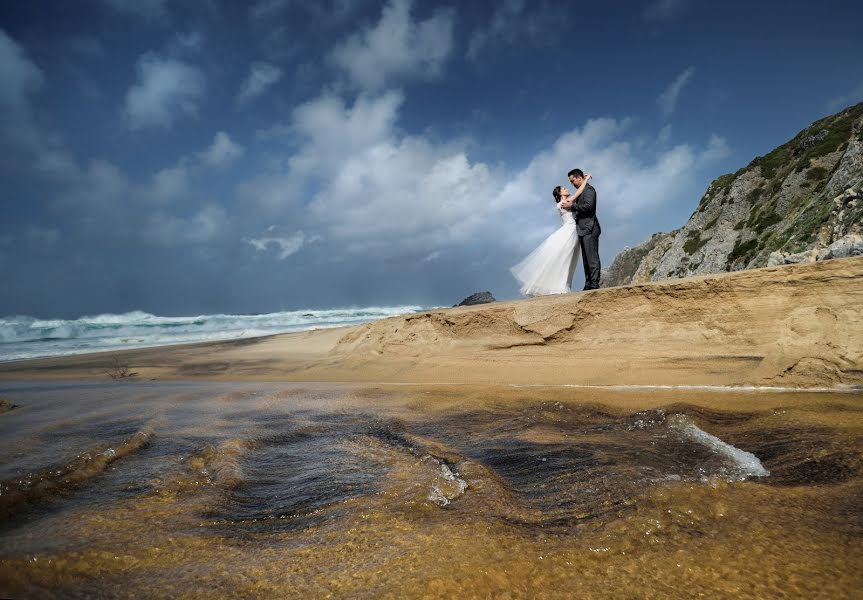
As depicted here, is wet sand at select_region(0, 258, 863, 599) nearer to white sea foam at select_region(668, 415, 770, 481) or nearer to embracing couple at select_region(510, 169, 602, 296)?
white sea foam at select_region(668, 415, 770, 481)

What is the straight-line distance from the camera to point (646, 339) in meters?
5.76

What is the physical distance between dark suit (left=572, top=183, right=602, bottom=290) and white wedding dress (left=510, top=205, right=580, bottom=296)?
1.21 feet

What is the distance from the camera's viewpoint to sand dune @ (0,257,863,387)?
4.68 metres

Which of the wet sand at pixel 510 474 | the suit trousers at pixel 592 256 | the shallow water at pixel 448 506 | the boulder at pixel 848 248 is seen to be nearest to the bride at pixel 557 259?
the suit trousers at pixel 592 256

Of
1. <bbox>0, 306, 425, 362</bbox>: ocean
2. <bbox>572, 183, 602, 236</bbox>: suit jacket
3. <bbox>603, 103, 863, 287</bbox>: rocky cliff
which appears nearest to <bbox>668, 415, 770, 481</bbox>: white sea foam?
<bbox>572, 183, 602, 236</bbox>: suit jacket

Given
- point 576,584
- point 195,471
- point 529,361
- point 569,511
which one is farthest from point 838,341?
point 195,471

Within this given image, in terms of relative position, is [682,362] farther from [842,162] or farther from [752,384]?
[842,162]

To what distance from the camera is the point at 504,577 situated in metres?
1.34

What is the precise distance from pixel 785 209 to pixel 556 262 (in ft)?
76.3

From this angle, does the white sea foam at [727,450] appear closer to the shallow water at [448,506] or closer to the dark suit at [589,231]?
the shallow water at [448,506]

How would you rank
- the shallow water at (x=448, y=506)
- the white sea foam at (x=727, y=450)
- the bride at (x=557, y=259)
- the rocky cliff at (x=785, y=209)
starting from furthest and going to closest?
the rocky cliff at (x=785, y=209)
the bride at (x=557, y=259)
the white sea foam at (x=727, y=450)
the shallow water at (x=448, y=506)

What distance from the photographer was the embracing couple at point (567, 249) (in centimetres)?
808

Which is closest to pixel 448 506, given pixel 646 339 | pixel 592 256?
pixel 646 339

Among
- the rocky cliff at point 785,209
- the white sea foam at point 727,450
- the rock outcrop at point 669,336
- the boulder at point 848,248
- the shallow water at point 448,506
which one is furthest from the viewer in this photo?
the rocky cliff at point 785,209
